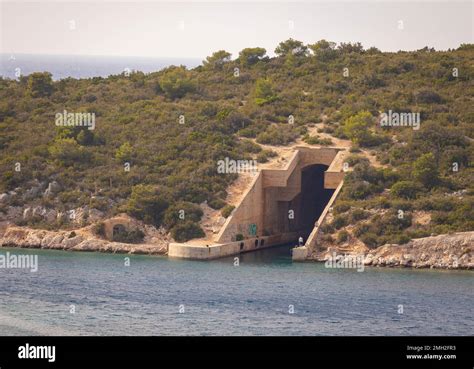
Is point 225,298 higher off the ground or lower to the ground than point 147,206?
lower

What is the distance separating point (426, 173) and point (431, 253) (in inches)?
335

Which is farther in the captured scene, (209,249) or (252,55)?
(252,55)

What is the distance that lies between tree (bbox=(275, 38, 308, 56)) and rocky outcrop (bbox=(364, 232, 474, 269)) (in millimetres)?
43810

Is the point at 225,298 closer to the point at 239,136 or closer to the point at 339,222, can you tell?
the point at 339,222

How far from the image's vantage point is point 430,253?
64.8 m

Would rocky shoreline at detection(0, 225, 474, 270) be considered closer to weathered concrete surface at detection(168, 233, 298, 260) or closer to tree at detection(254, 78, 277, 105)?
weathered concrete surface at detection(168, 233, 298, 260)

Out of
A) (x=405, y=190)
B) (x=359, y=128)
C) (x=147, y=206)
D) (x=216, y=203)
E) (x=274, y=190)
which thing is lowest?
(x=147, y=206)

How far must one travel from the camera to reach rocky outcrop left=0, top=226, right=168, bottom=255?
2736 inches

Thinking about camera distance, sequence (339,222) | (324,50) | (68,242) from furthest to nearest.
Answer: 1. (324,50)
2. (68,242)
3. (339,222)

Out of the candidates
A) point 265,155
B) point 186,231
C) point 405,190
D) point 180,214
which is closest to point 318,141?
point 265,155

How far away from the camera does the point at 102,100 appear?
306 ft

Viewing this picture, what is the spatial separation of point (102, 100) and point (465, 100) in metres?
27.7

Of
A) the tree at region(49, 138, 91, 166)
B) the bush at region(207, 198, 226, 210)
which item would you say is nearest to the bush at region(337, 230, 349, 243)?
the bush at region(207, 198, 226, 210)

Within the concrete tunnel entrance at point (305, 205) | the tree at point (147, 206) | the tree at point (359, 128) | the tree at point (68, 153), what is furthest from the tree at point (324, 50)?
the tree at point (147, 206)
